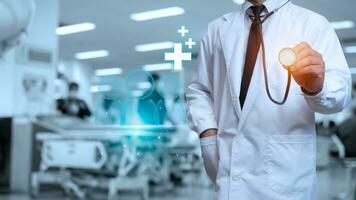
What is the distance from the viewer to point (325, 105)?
83 cm

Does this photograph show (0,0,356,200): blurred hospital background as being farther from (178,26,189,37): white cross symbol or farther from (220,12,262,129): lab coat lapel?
(220,12,262,129): lab coat lapel

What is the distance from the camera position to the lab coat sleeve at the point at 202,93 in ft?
3.30

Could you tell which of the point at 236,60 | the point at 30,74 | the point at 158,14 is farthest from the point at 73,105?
the point at 236,60

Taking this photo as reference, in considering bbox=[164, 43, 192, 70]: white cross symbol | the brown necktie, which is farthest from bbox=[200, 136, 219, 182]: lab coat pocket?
bbox=[164, 43, 192, 70]: white cross symbol

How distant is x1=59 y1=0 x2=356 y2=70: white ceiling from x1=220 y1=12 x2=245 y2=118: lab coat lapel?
655mm

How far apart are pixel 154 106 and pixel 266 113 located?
1266 millimetres

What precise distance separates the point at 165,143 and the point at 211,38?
3975 mm

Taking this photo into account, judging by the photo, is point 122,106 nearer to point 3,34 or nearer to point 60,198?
point 3,34

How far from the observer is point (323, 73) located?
78 cm

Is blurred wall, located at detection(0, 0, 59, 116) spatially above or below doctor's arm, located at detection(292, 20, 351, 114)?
above

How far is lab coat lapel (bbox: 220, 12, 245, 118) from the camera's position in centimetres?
94

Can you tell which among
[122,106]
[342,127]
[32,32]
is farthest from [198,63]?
[342,127]

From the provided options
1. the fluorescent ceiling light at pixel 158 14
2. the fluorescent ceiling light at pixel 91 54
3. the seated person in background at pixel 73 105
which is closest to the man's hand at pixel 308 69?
the fluorescent ceiling light at pixel 158 14

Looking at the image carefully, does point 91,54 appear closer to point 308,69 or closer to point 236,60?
point 236,60
